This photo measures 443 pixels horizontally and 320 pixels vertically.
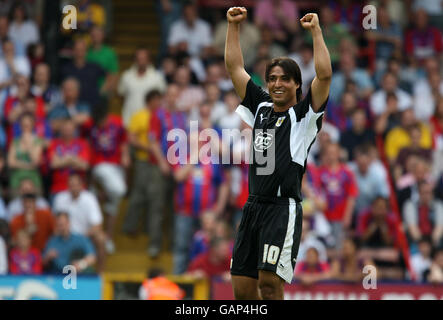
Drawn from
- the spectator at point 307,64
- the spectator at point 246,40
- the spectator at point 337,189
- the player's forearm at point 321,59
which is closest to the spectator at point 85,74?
the spectator at point 246,40

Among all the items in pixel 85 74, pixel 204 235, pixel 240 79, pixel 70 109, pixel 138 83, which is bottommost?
pixel 204 235

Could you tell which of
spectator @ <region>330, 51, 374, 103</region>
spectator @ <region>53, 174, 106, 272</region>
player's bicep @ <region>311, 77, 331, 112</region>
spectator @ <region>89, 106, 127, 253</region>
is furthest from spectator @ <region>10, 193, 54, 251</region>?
player's bicep @ <region>311, 77, 331, 112</region>

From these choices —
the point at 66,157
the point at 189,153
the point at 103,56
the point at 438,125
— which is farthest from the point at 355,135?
the point at 66,157

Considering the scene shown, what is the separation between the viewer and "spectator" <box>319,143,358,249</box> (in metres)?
13.2

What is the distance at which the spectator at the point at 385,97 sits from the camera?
1479 cm

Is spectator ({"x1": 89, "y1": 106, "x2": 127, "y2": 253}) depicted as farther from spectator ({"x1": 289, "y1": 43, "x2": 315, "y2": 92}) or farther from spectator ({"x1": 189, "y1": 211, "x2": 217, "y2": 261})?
spectator ({"x1": 289, "y1": 43, "x2": 315, "y2": 92})

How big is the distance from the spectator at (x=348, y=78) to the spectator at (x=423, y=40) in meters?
1.32

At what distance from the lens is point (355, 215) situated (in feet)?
43.9

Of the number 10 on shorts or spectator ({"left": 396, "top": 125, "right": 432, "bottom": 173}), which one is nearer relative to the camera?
the number 10 on shorts

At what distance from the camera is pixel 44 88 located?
560 inches

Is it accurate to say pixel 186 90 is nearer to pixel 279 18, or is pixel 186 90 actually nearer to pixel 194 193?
pixel 194 193

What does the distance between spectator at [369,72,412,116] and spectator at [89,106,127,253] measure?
4.00 m

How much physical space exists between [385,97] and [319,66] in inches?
320
